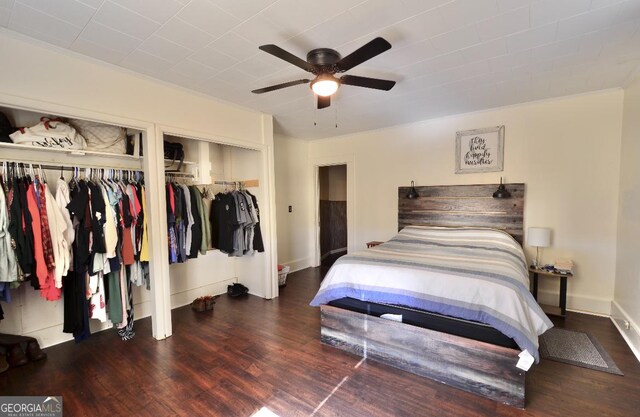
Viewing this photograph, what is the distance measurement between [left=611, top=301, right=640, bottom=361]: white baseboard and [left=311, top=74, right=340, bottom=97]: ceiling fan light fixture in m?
3.19

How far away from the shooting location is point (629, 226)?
2.68 metres

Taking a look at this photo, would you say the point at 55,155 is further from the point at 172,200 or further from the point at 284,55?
the point at 284,55

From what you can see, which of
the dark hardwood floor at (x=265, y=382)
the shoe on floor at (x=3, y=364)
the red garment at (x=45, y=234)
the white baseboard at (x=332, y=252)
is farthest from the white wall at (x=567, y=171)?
the shoe on floor at (x=3, y=364)

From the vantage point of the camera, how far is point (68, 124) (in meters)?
2.52

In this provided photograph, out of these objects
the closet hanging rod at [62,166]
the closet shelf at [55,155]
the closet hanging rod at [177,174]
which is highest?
the closet shelf at [55,155]

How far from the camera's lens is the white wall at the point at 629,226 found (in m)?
2.49

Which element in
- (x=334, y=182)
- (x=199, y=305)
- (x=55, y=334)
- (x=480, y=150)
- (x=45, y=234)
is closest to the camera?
(x=45, y=234)

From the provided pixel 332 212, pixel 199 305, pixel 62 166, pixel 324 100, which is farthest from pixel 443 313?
pixel 332 212

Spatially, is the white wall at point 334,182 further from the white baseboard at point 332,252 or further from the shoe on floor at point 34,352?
the shoe on floor at point 34,352

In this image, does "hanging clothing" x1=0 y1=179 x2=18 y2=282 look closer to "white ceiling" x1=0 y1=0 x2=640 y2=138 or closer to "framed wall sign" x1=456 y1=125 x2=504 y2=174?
"white ceiling" x1=0 y1=0 x2=640 y2=138

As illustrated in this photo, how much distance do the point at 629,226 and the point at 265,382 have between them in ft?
11.6

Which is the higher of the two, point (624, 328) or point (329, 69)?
point (329, 69)

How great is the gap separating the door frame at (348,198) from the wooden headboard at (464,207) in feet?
2.91

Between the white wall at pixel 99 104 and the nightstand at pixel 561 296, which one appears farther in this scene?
the nightstand at pixel 561 296
